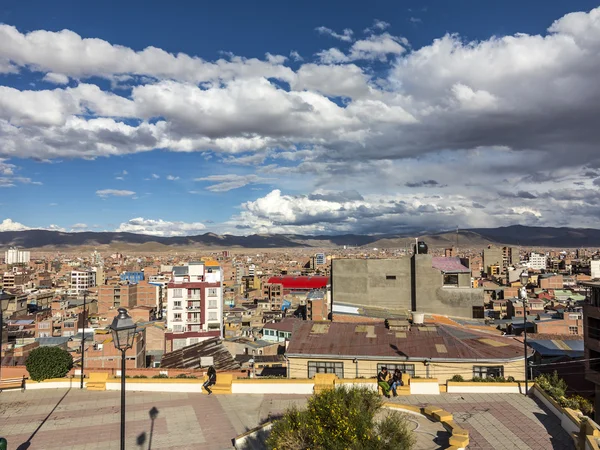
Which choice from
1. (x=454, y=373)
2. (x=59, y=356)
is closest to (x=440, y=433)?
(x=454, y=373)

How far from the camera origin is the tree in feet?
33.7

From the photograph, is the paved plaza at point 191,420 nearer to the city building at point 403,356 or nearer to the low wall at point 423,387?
the low wall at point 423,387

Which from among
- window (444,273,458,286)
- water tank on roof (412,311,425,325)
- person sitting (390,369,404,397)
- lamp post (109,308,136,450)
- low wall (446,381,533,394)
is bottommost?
low wall (446,381,533,394)

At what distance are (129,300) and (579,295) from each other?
10513 centimetres

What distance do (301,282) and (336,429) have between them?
145 m

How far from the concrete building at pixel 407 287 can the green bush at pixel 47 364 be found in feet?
101

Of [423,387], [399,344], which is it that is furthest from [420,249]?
[423,387]

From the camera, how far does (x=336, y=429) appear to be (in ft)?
34.3

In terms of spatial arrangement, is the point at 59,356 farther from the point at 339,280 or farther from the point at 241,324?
the point at 241,324

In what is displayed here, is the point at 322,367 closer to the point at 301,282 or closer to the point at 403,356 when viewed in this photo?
the point at 403,356

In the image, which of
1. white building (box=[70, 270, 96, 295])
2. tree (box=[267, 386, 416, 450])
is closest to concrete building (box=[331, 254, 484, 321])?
tree (box=[267, 386, 416, 450])

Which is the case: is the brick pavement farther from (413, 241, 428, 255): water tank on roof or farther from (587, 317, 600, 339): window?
(413, 241, 428, 255): water tank on roof

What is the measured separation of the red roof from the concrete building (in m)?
97.3

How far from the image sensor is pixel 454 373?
24.6 metres
